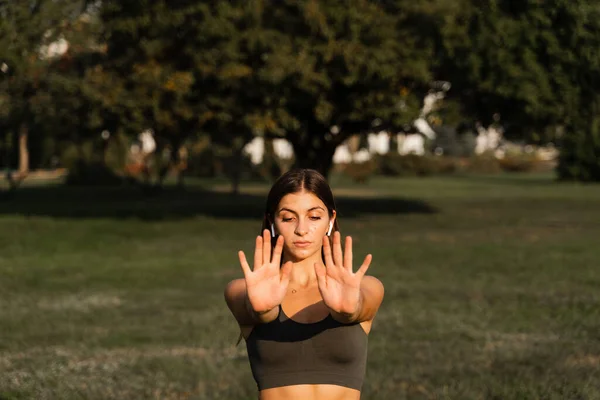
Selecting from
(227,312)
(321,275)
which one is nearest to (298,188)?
(321,275)

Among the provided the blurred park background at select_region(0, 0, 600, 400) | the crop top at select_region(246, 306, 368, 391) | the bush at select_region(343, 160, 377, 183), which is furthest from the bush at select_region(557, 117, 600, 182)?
the crop top at select_region(246, 306, 368, 391)

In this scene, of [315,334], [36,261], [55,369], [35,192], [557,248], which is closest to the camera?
[315,334]

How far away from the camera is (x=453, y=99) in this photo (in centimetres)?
3006

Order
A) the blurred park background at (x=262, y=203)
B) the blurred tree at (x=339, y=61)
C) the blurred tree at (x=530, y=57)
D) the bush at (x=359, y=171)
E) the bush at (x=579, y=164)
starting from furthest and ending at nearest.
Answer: the bush at (x=579, y=164) < the bush at (x=359, y=171) < the blurred tree at (x=530, y=57) < the blurred tree at (x=339, y=61) < the blurred park background at (x=262, y=203)

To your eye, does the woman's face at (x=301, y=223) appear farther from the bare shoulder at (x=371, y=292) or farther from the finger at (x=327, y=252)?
the bare shoulder at (x=371, y=292)

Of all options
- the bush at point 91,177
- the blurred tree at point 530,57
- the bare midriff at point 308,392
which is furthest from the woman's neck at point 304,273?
the bush at point 91,177

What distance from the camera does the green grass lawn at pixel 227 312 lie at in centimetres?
918

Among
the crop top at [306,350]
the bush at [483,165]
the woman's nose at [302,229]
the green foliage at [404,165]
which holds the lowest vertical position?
the bush at [483,165]

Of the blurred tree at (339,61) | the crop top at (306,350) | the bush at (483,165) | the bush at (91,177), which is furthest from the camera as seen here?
the bush at (483,165)

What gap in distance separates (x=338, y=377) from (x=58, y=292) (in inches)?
459

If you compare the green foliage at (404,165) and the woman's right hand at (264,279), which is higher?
the woman's right hand at (264,279)

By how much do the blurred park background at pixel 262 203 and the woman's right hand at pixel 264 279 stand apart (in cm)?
489

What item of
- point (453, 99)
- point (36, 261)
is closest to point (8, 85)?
point (36, 261)

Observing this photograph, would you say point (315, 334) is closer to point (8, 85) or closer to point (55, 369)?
point (55, 369)
